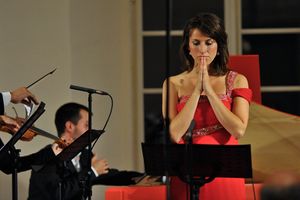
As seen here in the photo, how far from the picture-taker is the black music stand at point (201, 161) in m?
2.62

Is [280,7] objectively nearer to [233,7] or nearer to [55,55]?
[233,7]

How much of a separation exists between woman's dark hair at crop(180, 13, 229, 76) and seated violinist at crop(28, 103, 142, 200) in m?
0.80

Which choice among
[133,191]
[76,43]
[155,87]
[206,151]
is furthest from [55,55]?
[206,151]

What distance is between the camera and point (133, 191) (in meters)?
3.40

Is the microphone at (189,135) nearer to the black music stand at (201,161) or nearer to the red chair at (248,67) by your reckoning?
the black music stand at (201,161)

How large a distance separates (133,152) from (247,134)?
6.32 ft

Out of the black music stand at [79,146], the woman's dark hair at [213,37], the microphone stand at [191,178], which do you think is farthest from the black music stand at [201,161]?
the black music stand at [79,146]


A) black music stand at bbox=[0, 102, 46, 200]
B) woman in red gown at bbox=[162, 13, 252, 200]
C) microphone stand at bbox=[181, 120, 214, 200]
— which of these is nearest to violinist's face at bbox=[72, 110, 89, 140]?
black music stand at bbox=[0, 102, 46, 200]

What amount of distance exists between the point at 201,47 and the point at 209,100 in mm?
219

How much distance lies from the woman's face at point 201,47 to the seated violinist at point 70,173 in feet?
2.78

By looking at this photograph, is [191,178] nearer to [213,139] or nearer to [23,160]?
[213,139]

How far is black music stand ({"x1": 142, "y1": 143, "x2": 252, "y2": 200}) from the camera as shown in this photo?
2621 mm

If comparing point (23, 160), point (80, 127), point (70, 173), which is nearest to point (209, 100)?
point (70, 173)

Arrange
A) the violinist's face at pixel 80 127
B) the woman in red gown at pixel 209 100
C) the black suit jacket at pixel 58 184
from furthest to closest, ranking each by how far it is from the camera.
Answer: the violinist's face at pixel 80 127 < the black suit jacket at pixel 58 184 < the woman in red gown at pixel 209 100
